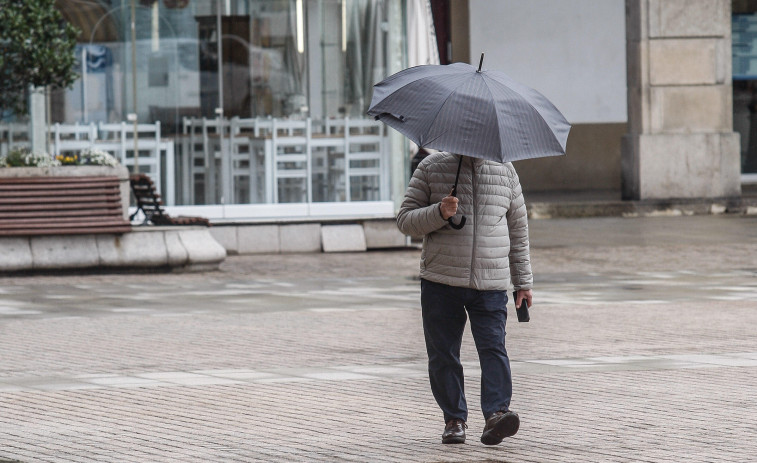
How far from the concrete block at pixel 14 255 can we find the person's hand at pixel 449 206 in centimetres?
958

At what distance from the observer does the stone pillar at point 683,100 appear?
2325 cm

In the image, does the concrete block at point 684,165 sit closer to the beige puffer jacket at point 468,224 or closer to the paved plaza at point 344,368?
the paved plaza at point 344,368

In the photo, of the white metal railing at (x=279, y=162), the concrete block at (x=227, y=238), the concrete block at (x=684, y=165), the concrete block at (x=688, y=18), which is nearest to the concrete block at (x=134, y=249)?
the concrete block at (x=227, y=238)

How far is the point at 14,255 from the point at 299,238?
4.10m

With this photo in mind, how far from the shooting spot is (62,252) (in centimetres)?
1507

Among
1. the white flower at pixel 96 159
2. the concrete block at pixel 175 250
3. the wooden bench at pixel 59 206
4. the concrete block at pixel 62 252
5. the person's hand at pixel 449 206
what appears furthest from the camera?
the white flower at pixel 96 159

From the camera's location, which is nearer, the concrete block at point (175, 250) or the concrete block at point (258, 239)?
the concrete block at point (175, 250)

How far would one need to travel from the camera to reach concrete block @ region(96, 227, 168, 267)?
49.9ft

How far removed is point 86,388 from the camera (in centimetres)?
808

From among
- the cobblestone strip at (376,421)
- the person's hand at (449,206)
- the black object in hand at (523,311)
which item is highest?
the person's hand at (449,206)

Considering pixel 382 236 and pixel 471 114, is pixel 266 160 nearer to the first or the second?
pixel 382 236

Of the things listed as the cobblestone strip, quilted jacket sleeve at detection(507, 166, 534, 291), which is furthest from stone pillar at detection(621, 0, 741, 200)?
quilted jacket sleeve at detection(507, 166, 534, 291)

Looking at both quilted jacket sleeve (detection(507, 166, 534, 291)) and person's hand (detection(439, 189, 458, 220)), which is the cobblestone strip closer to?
quilted jacket sleeve (detection(507, 166, 534, 291))

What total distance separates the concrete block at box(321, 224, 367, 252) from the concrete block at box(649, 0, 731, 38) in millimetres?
7692
